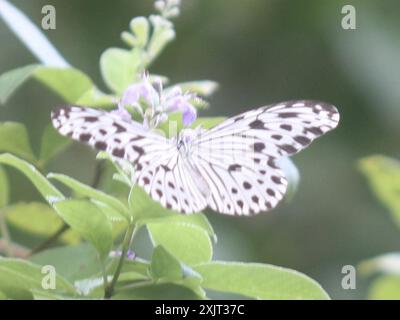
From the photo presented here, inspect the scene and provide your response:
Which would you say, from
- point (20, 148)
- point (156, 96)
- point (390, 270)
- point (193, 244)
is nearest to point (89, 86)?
point (20, 148)

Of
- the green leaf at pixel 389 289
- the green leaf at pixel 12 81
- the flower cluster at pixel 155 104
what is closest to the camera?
the flower cluster at pixel 155 104

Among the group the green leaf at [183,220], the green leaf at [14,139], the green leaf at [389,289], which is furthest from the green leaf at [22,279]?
the green leaf at [389,289]

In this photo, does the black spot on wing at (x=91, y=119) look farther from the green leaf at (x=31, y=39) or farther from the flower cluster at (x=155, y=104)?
the green leaf at (x=31, y=39)

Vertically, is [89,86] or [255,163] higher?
[89,86]

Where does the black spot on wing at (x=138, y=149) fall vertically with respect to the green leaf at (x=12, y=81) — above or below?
below

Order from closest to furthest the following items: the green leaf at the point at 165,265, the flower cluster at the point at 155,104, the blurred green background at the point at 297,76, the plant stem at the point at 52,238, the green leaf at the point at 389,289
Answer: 1. the green leaf at the point at 165,265
2. the flower cluster at the point at 155,104
3. the plant stem at the point at 52,238
4. the green leaf at the point at 389,289
5. the blurred green background at the point at 297,76
